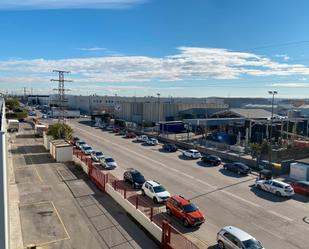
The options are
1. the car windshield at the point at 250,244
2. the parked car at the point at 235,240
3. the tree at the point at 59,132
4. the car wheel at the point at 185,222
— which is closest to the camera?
the car windshield at the point at 250,244

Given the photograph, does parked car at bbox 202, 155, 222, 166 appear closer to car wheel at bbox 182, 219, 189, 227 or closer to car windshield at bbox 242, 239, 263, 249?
car wheel at bbox 182, 219, 189, 227

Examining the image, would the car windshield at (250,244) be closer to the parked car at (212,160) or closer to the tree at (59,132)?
the parked car at (212,160)

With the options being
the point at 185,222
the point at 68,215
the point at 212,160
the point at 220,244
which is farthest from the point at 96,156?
the point at 220,244

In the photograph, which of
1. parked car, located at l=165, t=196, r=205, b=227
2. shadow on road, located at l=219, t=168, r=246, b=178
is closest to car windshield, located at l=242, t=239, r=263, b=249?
parked car, located at l=165, t=196, r=205, b=227

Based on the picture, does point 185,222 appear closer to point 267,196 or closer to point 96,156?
point 267,196

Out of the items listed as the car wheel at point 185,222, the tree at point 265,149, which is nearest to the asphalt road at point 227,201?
the car wheel at point 185,222

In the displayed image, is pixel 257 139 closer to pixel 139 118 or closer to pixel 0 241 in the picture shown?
pixel 139 118
